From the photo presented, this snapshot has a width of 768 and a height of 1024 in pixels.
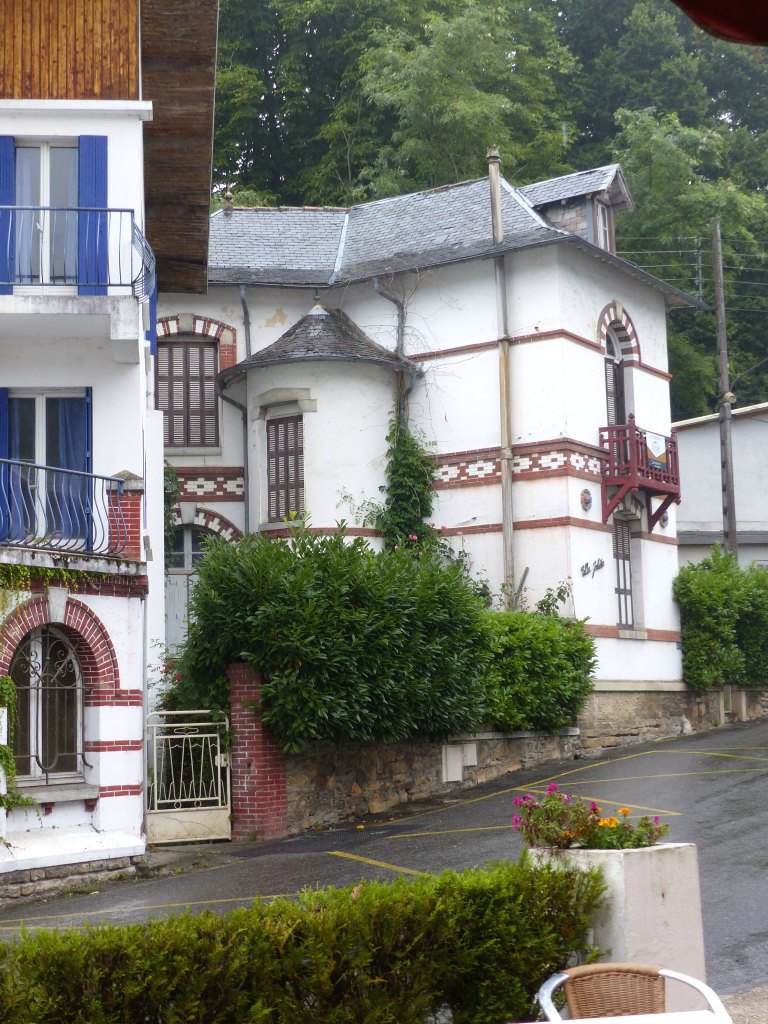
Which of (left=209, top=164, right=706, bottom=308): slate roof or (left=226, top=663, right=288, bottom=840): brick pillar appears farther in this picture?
(left=209, top=164, right=706, bottom=308): slate roof

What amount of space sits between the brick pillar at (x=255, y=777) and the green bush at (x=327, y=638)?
215 mm

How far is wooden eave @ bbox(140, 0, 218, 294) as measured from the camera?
53.6 feet

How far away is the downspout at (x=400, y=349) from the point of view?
24953 mm

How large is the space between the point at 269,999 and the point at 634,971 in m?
1.80

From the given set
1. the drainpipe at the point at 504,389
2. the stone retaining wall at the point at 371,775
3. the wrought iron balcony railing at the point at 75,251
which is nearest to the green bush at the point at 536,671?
Result: the stone retaining wall at the point at 371,775

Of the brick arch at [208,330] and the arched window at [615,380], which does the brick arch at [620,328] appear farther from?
the brick arch at [208,330]

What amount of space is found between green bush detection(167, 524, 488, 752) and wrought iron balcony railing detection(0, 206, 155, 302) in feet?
12.2

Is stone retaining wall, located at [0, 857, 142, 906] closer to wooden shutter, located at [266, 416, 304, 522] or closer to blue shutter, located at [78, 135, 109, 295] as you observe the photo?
blue shutter, located at [78, 135, 109, 295]

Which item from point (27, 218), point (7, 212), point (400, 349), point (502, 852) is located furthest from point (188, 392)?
point (502, 852)

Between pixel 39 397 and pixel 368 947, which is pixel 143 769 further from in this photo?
pixel 368 947

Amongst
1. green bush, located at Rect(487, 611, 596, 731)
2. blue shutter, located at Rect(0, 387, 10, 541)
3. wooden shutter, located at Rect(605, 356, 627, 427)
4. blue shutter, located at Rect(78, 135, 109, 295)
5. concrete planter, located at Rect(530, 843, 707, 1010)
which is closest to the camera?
concrete planter, located at Rect(530, 843, 707, 1010)

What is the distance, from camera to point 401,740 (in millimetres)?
18484

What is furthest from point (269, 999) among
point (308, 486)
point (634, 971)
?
point (308, 486)

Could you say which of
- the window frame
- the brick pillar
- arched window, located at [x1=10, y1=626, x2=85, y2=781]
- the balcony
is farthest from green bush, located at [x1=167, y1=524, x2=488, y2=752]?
the window frame
